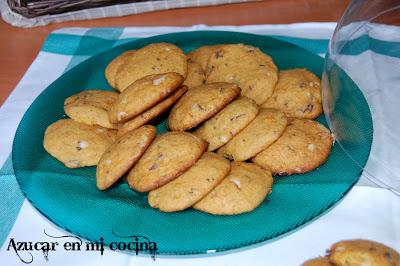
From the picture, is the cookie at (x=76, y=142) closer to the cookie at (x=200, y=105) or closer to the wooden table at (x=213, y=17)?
the cookie at (x=200, y=105)

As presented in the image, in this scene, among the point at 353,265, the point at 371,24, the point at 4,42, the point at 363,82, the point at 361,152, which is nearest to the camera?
the point at 353,265

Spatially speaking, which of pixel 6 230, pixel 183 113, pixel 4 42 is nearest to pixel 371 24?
pixel 183 113

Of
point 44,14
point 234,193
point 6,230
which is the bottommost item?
point 6,230

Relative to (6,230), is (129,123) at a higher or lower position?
higher

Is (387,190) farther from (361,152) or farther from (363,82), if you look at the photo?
(363,82)

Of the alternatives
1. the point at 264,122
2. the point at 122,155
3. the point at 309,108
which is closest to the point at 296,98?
the point at 309,108

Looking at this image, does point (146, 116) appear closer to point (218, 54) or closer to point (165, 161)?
point (165, 161)

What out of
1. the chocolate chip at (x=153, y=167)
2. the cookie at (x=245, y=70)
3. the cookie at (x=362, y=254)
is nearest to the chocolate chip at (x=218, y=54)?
the cookie at (x=245, y=70)
